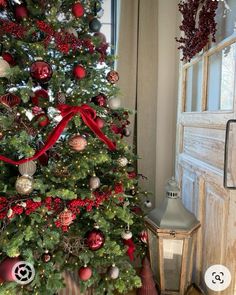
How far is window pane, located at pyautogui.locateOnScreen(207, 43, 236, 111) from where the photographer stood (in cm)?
133

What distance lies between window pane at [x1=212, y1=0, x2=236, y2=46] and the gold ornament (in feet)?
3.98

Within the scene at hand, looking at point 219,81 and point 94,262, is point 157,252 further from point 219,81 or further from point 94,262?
point 219,81

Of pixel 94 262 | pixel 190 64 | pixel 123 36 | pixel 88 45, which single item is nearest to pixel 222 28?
pixel 190 64

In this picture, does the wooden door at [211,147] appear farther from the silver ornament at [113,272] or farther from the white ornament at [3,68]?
the white ornament at [3,68]

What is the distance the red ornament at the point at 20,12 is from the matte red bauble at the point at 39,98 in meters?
0.38

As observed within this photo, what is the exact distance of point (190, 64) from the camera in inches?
74.0

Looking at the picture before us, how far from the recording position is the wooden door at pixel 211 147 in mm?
1319

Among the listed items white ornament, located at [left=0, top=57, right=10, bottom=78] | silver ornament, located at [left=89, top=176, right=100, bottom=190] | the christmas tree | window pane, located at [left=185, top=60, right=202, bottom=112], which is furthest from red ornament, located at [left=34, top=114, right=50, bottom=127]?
window pane, located at [left=185, top=60, right=202, bottom=112]

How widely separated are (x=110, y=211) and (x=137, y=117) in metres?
1.06

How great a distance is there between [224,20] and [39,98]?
3.45 ft

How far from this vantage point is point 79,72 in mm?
1331

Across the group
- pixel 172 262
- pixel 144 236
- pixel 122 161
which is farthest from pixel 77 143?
pixel 172 262

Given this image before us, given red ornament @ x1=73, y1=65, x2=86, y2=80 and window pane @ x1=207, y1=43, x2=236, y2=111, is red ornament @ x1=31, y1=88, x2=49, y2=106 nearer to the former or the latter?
red ornament @ x1=73, y1=65, x2=86, y2=80

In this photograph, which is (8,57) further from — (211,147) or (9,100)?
(211,147)
